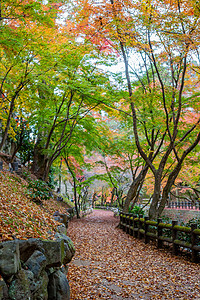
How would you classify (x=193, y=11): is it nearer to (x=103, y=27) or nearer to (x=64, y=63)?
(x=103, y=27)

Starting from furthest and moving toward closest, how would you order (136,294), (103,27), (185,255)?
1. (103,27)
2. (185,255)
3. (136,294)

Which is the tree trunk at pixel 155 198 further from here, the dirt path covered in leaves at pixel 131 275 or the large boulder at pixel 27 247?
the large boulder at pixel 27 247

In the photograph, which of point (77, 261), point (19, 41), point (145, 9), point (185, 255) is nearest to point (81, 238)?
point (77, 261)

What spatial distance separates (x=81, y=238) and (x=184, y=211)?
8828 mm

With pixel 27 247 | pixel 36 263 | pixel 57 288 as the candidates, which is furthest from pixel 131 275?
pixel 27 247

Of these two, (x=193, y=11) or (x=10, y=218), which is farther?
(x=193, y=11)

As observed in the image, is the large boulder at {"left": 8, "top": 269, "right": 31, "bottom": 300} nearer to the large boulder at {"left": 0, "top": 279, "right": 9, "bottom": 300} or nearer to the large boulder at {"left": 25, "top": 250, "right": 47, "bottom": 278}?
the large boulder at {"left": 0, "top": 279, "right": 9, "bottom": 300}

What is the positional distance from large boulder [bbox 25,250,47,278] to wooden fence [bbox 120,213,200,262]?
4392mm

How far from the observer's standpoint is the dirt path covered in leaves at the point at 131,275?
4348 mm

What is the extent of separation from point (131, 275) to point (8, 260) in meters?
3.74

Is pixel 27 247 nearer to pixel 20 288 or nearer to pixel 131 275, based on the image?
pixel 20 288

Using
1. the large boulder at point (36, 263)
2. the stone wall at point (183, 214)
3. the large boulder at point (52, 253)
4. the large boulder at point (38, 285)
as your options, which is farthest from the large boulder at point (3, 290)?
the stone wall at point (183, 214)

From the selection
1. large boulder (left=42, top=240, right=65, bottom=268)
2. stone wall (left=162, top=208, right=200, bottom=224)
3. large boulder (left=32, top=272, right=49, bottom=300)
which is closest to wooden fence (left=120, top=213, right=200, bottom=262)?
large boulder (left=42, top=240, right=65, bottom=268)

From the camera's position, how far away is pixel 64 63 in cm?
832
